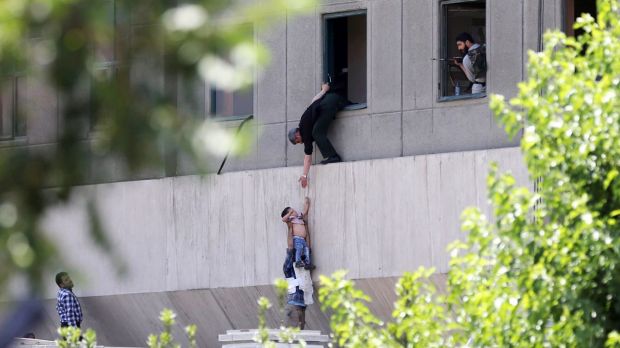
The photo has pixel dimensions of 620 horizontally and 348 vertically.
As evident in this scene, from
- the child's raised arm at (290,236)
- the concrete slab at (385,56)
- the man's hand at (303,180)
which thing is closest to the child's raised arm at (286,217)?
the child's raised arm at (290,236)

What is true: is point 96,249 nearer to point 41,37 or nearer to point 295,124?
point 41,37

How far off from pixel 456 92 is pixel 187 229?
492 cm

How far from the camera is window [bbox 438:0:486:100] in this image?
25.2 meters

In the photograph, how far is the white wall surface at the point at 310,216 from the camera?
81.3 feet

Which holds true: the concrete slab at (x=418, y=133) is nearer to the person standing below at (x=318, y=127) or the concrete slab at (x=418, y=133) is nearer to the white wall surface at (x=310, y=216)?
the white wall surface at (x=310, y=216)

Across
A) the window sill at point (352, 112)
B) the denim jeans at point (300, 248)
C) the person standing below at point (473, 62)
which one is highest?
the person standing below at point (473, 62)

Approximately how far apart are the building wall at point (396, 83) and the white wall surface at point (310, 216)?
1.32 ft

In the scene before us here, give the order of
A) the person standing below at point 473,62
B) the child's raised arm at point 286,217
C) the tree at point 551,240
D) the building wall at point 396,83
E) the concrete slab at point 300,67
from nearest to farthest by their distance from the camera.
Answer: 1. the tree at point 551,240
2. the building wall at point 396,83
3. the person standing below at point 473,62
4. the child's raised arm at point 286,217
5. the concrete slab at point 300,67

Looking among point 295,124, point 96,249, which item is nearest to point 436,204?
point 295,124

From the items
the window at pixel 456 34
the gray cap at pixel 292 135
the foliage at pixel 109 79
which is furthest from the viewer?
the gray cap at pixel 292 135

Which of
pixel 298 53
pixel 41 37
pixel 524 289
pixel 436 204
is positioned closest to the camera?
pixel 41 37

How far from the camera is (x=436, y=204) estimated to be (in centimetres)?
2489

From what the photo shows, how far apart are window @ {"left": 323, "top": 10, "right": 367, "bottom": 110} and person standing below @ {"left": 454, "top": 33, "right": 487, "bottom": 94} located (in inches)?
82.2

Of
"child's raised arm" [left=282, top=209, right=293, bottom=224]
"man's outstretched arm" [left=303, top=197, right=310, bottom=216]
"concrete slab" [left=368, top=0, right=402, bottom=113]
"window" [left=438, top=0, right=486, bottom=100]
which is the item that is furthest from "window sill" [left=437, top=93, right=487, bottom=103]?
"child's raised arm" [left=282, top=209, right=293, bottom=224]
